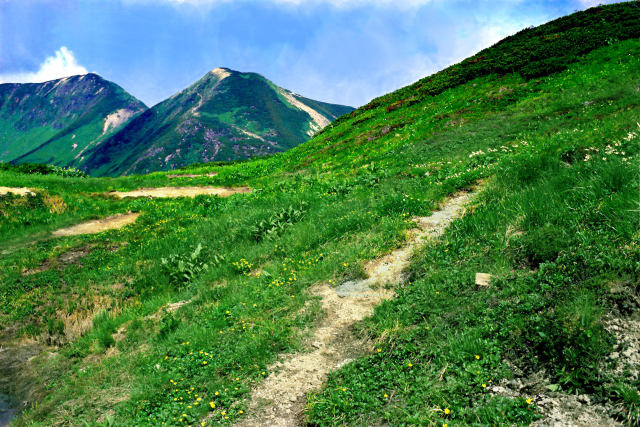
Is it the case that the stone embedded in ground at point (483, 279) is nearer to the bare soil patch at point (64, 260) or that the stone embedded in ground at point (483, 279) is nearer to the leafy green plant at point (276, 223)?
the leafy green plant at point (276, 223)

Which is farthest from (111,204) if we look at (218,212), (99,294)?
(99,294)

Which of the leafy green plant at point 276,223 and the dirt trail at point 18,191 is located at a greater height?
the dirt trail at point 18,191

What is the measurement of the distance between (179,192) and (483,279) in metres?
24.0

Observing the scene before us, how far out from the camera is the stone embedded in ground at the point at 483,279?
5363mm

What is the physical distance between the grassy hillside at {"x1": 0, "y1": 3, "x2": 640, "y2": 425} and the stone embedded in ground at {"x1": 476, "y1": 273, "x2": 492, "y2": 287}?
174mm

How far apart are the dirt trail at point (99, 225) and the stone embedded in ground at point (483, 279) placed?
17763 millimetres

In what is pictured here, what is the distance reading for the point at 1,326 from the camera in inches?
373

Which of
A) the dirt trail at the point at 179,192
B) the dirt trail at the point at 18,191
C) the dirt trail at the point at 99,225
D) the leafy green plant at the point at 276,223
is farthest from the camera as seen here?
the dirt trail at the point at 179,192

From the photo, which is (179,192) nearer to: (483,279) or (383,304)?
(383,304)

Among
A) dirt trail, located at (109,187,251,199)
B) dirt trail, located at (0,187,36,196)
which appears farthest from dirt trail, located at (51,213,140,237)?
dirt trail, located at (0,187,36,196)

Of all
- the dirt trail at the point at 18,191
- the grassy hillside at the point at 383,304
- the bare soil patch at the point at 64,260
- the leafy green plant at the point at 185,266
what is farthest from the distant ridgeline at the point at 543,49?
the dirt trail at the point at 18,191

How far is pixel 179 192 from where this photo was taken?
25.0m

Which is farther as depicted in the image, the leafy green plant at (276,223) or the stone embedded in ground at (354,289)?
the leafy green plant at (276,223)

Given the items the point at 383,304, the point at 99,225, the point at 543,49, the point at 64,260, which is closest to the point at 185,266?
the point at 64,260
